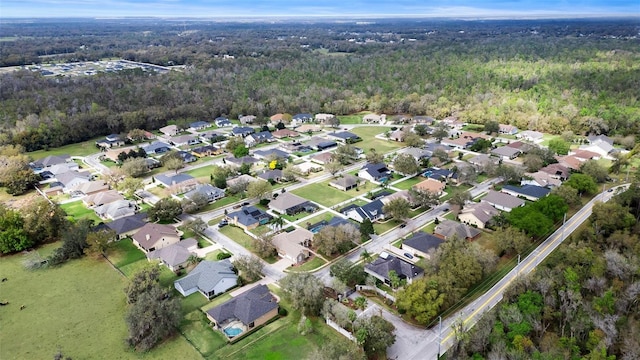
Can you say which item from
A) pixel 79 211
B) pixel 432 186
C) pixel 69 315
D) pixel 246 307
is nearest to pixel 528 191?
pixel 432 186

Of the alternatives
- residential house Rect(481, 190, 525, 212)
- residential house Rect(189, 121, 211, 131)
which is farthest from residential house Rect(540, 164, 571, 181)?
residential house Rect(189, 121, 211, 131)

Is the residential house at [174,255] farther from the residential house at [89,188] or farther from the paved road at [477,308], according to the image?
A: the residential house at [89,188]

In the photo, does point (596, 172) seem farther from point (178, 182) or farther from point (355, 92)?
point (355, 92)

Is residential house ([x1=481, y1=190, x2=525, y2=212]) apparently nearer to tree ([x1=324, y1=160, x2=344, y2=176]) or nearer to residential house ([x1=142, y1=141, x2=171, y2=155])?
tree ([x1=324, y1=160, x2=344, y2=176])

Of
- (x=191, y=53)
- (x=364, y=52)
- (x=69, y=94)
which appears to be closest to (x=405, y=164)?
(x=69, y=94)

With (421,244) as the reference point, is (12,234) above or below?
above

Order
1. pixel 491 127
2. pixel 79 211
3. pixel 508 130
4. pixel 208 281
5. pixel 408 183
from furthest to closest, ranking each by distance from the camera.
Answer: pixel 508 130 → pixel 491 127 → pixel 408 183 → pixel 79 211 → pixel 208 281

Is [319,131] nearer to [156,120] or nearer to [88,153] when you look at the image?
[156,120]
